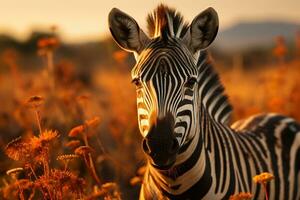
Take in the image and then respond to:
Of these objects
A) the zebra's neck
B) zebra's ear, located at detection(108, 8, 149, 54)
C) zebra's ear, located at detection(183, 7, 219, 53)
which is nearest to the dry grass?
the zebra's neck

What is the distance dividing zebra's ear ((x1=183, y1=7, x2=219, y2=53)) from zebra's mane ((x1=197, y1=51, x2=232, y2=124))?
94 centimetres

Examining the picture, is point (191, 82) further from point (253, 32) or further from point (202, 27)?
point (253, 32)

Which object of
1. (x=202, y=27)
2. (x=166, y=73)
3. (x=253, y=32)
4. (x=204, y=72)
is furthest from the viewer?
(x=253, y=32)

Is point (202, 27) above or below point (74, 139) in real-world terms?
above

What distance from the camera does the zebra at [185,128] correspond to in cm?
384

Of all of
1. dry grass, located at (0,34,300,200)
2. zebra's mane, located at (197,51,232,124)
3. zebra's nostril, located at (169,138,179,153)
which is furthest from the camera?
zebra's mane, located at (197,51,232,124)

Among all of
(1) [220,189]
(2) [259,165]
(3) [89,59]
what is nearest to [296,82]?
(2) [259,165]

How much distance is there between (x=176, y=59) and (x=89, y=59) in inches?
1318

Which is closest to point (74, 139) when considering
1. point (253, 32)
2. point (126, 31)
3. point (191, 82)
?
point (126, 31)

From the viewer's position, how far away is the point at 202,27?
4.37 meters

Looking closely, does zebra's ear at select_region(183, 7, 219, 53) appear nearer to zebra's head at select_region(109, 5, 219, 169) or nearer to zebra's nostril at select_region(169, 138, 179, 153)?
zebra's head at select_region(109, 5, 219, 169)

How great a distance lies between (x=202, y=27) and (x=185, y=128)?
78 centimetres

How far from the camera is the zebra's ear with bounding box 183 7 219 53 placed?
4.34 metres

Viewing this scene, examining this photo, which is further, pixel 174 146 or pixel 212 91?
pixel 212 91
